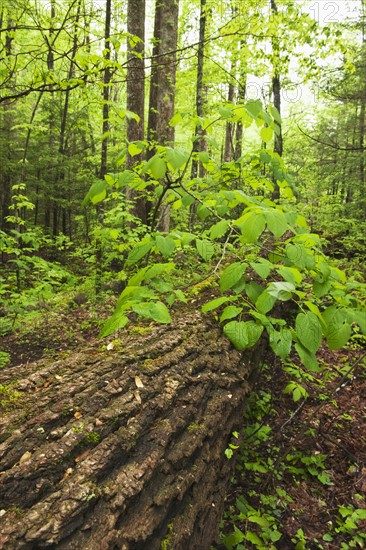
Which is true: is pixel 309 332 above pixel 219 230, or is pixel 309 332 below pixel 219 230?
below

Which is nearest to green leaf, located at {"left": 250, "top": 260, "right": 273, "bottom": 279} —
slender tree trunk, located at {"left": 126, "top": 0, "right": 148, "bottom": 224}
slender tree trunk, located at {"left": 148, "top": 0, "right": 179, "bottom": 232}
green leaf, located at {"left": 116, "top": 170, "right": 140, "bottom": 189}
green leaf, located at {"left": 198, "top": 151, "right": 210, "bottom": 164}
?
green leaf, located at {"left": 116, "top": 170, "right": 140, "bottom": 189}

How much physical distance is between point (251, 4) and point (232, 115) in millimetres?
4826

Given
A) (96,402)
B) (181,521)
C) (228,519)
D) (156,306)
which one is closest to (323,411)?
(228,519)

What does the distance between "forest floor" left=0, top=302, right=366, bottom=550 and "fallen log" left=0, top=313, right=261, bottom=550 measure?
1.32 ft

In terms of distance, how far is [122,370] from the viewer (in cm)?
201

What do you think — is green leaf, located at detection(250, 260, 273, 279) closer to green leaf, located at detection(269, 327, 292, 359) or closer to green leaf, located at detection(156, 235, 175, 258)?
green leaf, located at detection(269, 327, 292, 359)

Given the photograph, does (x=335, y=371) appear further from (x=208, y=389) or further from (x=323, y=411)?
(x=208, y=389)

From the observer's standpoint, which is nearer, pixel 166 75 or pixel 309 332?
pixel 309 332

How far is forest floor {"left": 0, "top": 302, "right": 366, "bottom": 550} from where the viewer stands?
85.7 inches

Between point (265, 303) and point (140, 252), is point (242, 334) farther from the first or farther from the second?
point (140, 252)

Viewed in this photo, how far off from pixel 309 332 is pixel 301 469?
2051 millimetres

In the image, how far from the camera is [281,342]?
1.48 m

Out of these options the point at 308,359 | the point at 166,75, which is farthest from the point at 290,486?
the point at 166,75

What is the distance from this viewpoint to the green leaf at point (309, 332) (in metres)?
1.34
